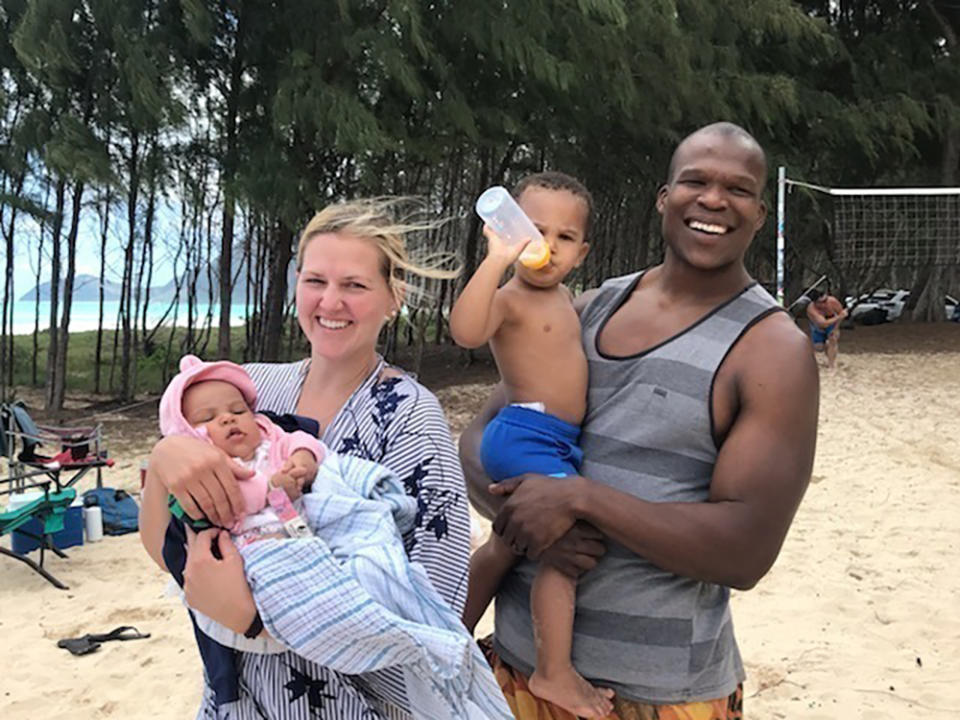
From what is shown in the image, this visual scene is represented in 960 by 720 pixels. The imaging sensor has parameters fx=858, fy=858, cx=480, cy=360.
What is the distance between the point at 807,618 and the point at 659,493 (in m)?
3.17

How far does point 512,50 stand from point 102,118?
413cm

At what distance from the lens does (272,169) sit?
7957 millimetres

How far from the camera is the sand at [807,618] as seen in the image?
332 centimetres

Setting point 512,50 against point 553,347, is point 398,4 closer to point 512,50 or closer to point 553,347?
point 512,50

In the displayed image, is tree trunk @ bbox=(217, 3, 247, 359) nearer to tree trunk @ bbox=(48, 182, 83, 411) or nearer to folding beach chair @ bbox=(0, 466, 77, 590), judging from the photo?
tree trunk @ bbox=(48, 182, 83, 411)

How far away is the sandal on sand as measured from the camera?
3756 millimetres

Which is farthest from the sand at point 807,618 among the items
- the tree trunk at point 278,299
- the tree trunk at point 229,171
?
the tree trunk at point 278,299

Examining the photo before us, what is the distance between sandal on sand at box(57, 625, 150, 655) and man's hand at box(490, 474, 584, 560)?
Answer: 3.13 meters

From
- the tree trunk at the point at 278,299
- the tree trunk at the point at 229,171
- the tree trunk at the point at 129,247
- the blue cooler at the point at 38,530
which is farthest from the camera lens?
the tree trunk at the point at 278,299

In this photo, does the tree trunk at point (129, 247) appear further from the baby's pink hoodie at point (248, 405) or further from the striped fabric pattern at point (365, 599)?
the striped fabric pattern at point (365, 599)

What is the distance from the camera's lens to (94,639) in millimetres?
3840

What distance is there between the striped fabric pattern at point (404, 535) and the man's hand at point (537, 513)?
0.24ft

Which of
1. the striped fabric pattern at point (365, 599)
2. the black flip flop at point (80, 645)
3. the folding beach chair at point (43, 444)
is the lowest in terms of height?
the black flip flop at point (80, 645)

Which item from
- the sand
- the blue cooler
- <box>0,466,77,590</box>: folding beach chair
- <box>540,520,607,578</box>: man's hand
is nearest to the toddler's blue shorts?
<box>540,520,607,578</box>: man's hand
